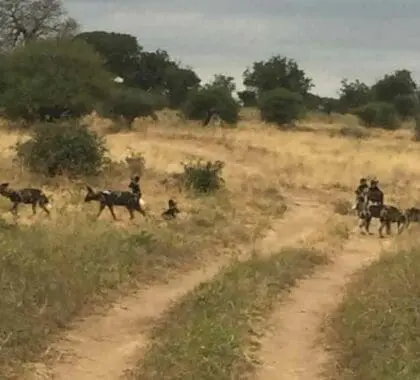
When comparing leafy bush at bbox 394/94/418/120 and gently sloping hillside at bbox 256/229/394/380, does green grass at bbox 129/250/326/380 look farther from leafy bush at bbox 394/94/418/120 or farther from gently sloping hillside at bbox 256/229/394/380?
leafy bush at bbox 394/94/418/120

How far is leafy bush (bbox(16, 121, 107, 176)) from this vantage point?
21.1 metres

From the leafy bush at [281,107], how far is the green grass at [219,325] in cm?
3465

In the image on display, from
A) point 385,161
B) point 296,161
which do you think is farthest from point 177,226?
point 385,161

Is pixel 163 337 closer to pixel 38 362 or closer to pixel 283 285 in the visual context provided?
pixel 38 362

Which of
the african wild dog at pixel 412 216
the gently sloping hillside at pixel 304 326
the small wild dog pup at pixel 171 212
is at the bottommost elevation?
the gently sloping hillside at pixel 304 326

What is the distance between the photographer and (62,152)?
838 inches

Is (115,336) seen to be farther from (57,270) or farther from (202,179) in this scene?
(202,179)

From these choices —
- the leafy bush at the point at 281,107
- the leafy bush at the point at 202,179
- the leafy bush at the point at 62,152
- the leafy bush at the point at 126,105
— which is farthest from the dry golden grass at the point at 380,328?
the leafy bush at the point at 281,107

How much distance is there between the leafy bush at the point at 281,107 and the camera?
4688 centimetres

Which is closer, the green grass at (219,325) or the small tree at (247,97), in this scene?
the green grass at (219,325)

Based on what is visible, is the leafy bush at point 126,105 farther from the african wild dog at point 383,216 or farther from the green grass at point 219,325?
the green grass at point 219,325

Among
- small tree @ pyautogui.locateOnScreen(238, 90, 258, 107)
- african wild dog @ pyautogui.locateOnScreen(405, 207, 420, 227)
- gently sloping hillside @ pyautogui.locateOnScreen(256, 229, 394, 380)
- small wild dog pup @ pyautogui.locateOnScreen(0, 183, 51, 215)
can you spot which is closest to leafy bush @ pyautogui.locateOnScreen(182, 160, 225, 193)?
african wild dog @ pyautogui.locateOnScreen(405, 207, 420, 227)

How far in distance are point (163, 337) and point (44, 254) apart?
106 inches

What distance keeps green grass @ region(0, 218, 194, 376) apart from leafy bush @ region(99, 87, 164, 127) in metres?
24.4
